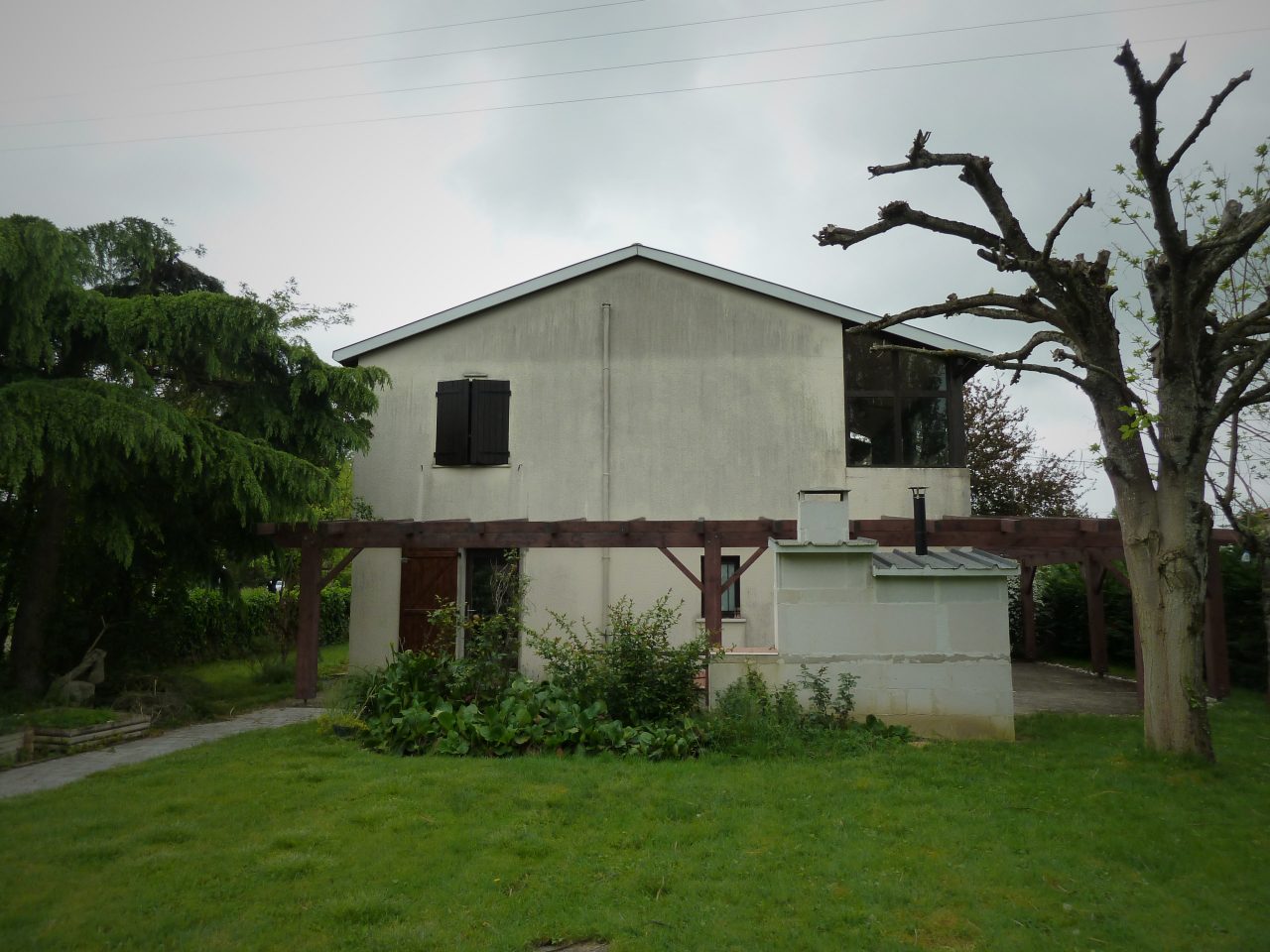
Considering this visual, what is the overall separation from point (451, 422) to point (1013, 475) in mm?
15305

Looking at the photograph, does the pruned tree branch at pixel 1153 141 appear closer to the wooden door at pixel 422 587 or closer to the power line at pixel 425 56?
the power line at pixel 425 56

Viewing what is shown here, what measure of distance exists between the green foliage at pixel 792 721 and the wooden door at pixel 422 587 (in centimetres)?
586

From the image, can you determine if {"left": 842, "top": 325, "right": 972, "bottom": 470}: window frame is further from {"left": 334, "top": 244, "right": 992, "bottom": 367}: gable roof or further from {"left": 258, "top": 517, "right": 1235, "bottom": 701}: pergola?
{"left": 258, "top": 517, "right": 1235, "bottom": 701}: pergola

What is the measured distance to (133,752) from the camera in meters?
8.19

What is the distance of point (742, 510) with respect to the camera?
12812 mm

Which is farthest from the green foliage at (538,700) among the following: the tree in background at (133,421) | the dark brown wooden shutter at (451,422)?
the dark brown wooden shutter at (451,422)

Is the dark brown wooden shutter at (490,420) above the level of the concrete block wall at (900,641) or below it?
above

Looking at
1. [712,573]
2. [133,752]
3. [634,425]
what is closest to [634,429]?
[634,425]

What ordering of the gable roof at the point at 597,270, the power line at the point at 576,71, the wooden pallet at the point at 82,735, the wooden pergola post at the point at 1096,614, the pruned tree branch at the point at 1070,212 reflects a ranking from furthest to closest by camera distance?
the wooden pergola post at the point at 1096,614, the gable roof at the point at 597,270, the power line at the point at 576,71, the wooden pallet at the point at 82,735, the pruned tree branch at the point at 1070,212

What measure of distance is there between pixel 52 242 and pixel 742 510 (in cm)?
909

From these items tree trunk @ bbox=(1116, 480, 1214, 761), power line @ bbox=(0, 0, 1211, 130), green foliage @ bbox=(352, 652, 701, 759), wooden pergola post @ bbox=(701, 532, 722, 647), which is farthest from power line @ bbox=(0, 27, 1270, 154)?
green foliage @ bbox=(352, 652, 701, 759)

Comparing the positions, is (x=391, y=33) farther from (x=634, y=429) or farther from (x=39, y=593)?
(x=39, y=593)

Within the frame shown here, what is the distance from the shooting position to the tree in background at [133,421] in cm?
830

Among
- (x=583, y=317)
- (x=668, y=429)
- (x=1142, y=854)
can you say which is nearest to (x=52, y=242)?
(x=583, y=317)
